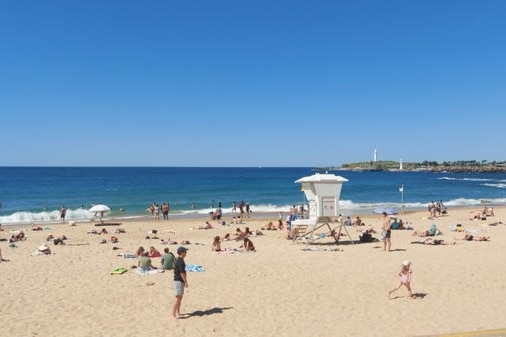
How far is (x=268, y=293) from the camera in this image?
1064cm

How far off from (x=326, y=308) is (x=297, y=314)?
0.73 meters

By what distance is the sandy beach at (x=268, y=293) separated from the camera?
27.1ft

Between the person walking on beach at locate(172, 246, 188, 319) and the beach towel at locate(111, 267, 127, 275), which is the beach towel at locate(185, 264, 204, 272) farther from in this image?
the person walking on beach at locate(172, 246, 188, 319)

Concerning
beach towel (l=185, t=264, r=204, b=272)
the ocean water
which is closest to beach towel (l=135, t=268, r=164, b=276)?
beach towel (l=185, t=264, r=204, b=272)

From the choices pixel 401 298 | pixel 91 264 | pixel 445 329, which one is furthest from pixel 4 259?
pixel 445 329

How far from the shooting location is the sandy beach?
8.26 meters

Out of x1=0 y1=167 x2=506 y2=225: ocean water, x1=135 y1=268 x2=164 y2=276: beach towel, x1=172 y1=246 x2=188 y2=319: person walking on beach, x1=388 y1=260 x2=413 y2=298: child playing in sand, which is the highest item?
x1=172 y1=246 x2=188 y2=319: person walking on beach

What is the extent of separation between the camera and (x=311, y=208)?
18312mm

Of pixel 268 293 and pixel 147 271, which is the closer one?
pixel 268 293

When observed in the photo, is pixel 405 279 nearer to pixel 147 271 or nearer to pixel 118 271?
pixel 147 271

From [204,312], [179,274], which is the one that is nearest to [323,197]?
[204,312]

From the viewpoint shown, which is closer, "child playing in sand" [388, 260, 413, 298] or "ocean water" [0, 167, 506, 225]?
"child playing in sand" [388, 260, 413, 298]

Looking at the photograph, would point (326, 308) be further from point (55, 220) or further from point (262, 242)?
point (55, 220)

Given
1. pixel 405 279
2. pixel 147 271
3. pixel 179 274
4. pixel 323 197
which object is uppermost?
pixel 323 197
